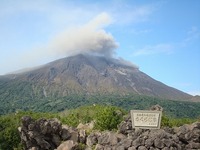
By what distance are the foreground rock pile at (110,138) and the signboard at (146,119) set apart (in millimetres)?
841

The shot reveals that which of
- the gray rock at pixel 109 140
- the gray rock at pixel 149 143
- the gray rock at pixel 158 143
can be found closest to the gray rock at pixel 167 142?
the gray rock at pixel 158 143

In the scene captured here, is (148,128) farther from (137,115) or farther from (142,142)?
(142,142)

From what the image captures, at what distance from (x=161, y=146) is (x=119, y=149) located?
3992mm

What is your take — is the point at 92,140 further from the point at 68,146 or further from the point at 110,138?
the point at 110,138

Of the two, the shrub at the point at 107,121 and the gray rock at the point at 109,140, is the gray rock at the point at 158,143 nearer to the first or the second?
the gray rock at the point at 109,140

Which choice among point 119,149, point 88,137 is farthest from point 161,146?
point 88,137

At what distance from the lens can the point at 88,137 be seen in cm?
4553

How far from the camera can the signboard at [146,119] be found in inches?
1484

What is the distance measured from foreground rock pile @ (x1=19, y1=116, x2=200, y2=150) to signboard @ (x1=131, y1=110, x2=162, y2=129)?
841mm

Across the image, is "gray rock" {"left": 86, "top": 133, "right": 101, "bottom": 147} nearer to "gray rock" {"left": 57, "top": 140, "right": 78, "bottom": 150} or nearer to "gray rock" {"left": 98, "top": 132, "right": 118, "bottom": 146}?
"gray rock" {"left": 57, "top": 140, "right": 78, "bottom": 150}

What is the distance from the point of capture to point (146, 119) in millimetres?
38156

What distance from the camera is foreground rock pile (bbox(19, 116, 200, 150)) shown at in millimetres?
33375

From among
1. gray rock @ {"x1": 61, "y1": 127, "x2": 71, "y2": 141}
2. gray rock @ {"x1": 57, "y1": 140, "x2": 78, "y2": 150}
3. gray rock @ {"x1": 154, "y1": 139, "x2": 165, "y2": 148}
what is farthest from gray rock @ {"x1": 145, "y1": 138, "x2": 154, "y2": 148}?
gray rock @ {"x1": 61, "y1": 127, "x2": 71, "y2": 141}

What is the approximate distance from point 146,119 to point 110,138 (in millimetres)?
4447
